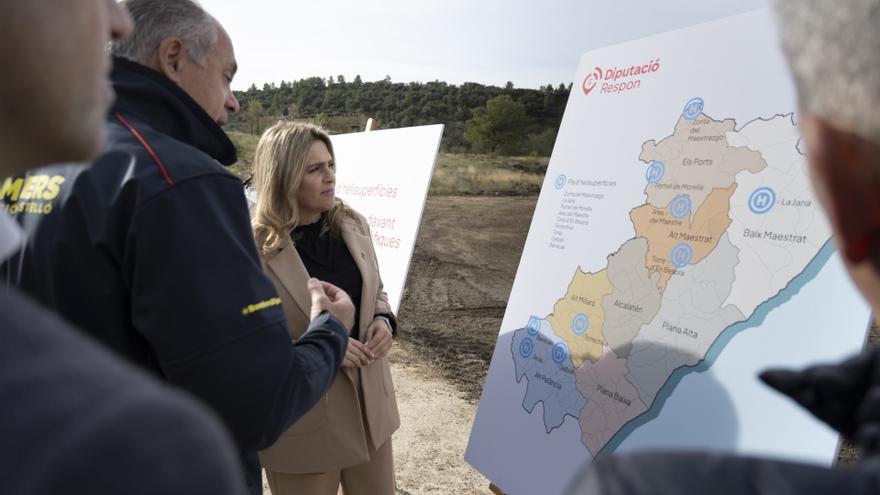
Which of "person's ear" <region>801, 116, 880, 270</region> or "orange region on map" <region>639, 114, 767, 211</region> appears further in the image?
"orange region on map" <region>639, 114, 767, 211</region>

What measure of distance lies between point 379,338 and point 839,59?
205 centimetres

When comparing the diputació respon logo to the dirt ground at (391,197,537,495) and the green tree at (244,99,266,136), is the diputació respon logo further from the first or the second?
the green tree at (244,99,266,136)

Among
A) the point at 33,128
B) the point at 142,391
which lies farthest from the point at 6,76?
the point at 142,391

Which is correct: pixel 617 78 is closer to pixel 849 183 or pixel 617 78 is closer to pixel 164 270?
pixel 164 270

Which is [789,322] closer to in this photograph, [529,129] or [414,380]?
[414,380]

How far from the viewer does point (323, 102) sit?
2748 centimetres

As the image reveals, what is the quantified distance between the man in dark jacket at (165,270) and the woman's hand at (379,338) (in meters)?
1.01

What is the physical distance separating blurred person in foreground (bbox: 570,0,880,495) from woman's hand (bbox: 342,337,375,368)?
6.10ft

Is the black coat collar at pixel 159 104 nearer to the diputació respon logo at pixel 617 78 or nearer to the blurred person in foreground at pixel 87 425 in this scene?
the blurred person in foreground at pixel 87 425

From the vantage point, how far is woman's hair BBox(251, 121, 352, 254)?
2.39m

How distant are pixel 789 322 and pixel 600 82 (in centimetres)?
111

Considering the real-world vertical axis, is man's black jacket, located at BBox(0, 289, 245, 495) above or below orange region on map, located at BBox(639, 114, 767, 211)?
below

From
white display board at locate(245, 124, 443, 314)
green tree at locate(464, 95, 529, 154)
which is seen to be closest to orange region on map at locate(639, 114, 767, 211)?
white display board at locate(245, 124, 443, 314)

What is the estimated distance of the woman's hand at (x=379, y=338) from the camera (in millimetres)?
2325
